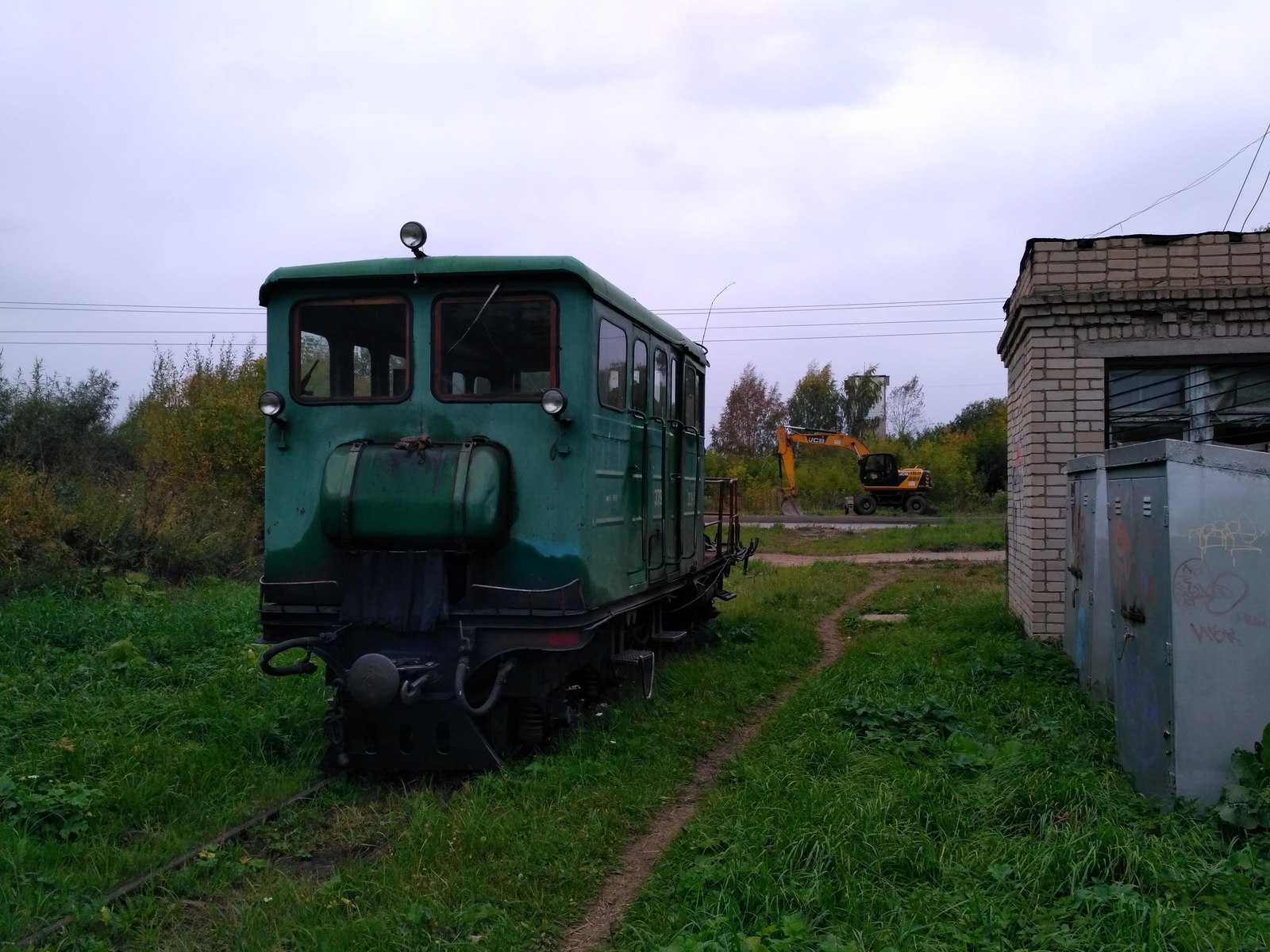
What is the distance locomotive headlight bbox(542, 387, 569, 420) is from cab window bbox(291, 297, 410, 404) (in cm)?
110

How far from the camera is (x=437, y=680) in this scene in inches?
242

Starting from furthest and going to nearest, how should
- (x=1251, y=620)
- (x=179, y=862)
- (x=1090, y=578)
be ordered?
(x=1090, y=578)
(x=179, y=862)
(x=1251, y=620)

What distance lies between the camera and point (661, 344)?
873cm

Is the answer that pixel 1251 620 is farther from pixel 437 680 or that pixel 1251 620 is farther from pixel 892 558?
pixel 892 558

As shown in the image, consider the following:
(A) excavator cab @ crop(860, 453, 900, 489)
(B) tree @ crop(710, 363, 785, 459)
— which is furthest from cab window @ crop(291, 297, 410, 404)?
(B) tree @ crop(710, 363, 785, 459)

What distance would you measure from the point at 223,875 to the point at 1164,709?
4494 millimetres

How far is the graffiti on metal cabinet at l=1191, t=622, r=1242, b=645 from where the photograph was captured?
15.9 ft

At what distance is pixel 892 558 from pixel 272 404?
17.9 metres

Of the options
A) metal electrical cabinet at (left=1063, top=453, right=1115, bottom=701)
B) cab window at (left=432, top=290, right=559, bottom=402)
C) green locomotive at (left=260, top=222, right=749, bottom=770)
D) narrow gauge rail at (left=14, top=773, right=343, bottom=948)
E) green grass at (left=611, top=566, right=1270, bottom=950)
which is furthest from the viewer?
metal electrical cabinet at (left=1063, top=453, right=1115, bottom=701)

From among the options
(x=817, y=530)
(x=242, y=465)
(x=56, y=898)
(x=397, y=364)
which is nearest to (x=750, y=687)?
(x=397, y=364)

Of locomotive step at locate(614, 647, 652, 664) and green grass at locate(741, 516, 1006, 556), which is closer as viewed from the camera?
locomotive step at locate(614, 647, 652, 664)

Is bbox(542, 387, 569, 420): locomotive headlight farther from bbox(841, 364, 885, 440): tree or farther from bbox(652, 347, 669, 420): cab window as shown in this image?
bbox(841, 364, 885, 440): tree

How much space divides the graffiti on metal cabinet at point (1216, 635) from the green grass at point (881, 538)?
1879 centimetres

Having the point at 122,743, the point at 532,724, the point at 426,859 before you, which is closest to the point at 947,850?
the point at 426,859
